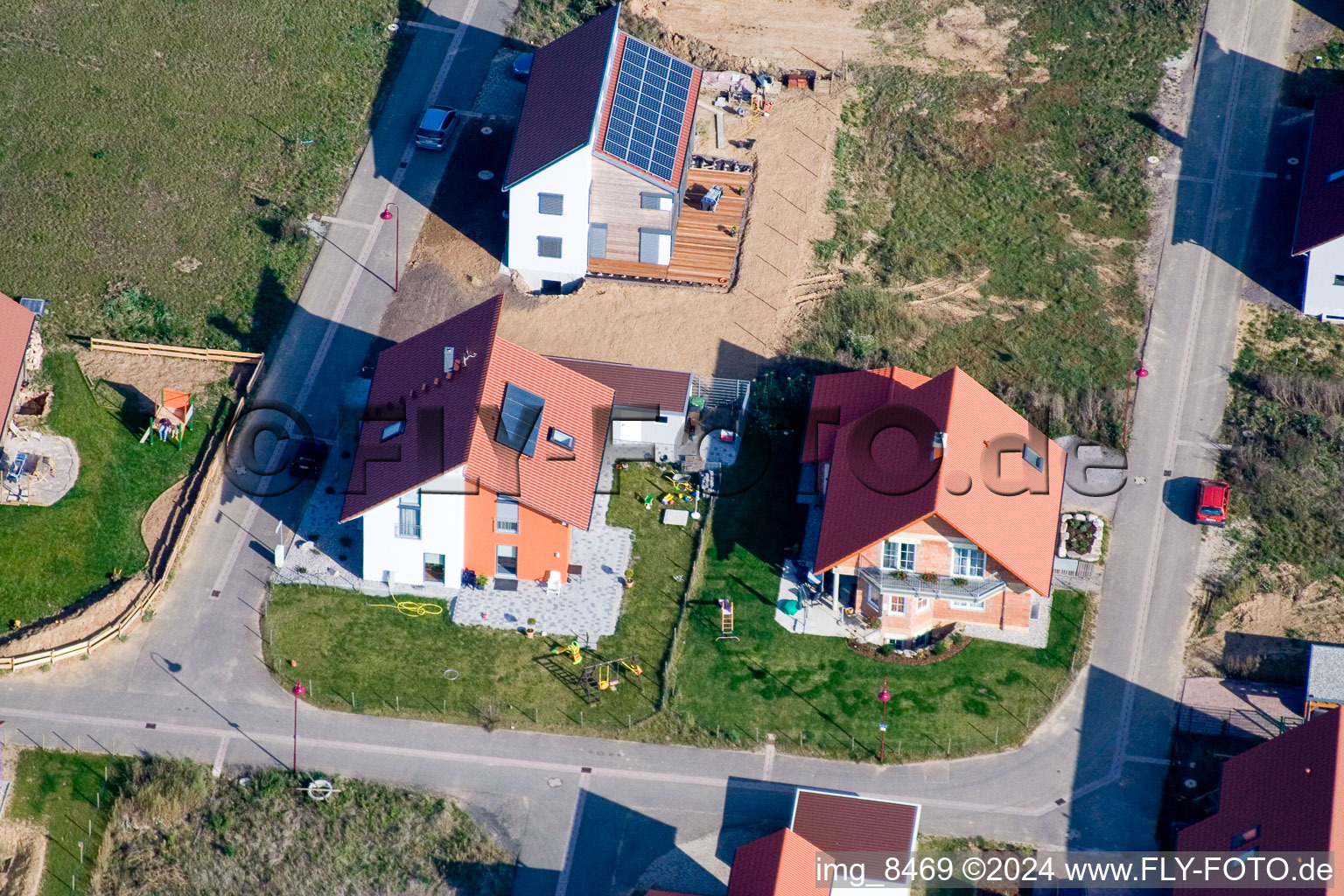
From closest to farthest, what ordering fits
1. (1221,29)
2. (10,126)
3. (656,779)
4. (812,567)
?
(656,779) < (812,567) < (10,126) < (1221,29)

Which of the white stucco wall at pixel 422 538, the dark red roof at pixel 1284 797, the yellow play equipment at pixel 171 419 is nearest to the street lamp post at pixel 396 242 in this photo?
the yellow play equipment at pixel 171 419

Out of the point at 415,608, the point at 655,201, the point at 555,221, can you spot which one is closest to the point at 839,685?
the point at 415,608

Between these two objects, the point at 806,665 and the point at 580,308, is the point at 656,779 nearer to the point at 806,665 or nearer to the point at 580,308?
the point at 806,665

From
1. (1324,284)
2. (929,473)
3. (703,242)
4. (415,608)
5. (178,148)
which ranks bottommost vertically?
(415,608)

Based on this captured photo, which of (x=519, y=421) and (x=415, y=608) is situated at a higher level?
(x=519, y=421)

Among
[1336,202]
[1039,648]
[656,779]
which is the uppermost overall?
[1336,202]

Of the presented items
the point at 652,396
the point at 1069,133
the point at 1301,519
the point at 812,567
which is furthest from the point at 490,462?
the point at 1069,133

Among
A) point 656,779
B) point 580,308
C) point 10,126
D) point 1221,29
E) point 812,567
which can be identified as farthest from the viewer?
point 1221,29

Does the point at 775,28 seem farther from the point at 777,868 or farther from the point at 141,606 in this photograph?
the point at 777,868
